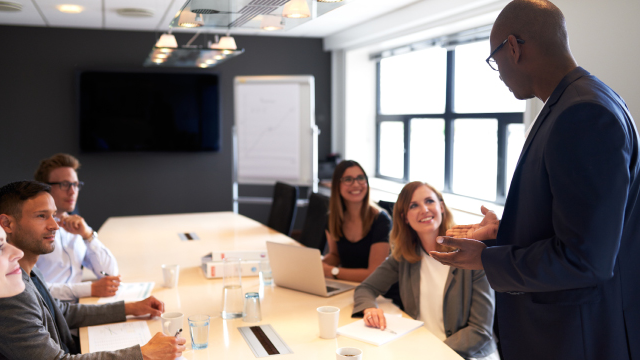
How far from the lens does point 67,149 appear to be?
5.81m

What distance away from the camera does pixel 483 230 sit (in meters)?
1.44

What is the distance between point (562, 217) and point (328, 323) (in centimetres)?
89

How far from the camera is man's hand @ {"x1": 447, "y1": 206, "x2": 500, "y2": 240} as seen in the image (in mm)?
1439

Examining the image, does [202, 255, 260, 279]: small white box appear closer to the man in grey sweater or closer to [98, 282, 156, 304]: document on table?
[98, 282, 156, 304]: document on table

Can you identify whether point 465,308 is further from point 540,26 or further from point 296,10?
point 296,10

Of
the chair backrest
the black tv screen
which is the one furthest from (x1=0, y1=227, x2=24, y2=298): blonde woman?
the black tv screen

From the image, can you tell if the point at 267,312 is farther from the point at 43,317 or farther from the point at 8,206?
the point at 8,206

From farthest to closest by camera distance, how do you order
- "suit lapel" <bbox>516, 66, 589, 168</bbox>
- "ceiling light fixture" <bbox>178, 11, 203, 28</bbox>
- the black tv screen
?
1. the black tv screen
2. "ceiling light fixture" <bbox>178, 11, 203, 28</bbox>
3. "suit lapel" <bbox>516, 66, 589, 168</bbox>

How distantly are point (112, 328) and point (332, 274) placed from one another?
3.56 feet

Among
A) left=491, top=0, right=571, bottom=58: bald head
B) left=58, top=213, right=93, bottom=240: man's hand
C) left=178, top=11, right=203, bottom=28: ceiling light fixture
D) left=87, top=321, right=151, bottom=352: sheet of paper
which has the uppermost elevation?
left=178, top=11, right=203, bottom=28: ceiling light fixture

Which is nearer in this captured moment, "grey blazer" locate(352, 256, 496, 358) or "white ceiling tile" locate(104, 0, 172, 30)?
"grey blazer" locate(352, 256, 496, 358)

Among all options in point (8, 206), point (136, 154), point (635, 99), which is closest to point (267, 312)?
point (8, 206)

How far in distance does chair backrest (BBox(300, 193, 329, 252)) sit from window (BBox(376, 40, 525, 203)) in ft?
5.39

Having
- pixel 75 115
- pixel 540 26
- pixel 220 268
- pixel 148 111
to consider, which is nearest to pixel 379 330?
pixel 220 268
